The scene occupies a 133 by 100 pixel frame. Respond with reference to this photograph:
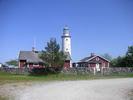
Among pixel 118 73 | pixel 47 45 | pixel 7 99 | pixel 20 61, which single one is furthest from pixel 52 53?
pixel 7 99

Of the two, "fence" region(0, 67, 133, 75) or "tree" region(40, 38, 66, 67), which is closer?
"tree" region(40, 38, 66, 67)

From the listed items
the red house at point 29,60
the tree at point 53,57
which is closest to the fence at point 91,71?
the tree at point 53,57

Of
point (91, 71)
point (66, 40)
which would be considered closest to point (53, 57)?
point (91, 71)

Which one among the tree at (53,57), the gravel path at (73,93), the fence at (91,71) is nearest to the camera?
the gravel path at (73,93)

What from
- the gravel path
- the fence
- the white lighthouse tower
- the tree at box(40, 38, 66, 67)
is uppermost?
the white lighthouse tower

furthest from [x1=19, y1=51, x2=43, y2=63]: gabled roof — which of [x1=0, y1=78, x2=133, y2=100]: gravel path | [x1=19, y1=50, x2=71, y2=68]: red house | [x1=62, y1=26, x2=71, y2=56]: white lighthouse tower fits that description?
[x1=0, y1=78, x2=133, y2=100]: gravel path

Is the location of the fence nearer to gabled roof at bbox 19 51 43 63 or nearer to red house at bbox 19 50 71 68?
red house at bbox 19 50 71 68

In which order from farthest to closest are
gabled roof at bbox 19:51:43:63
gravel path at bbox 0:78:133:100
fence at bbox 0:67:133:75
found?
gabled roof at bbox 19:51:43:63
fence at bbox 0:67:133:75
gravel path at bbox 0:78:133:100

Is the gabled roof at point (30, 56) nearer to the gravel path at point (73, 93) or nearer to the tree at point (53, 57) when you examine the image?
the tree at point (53, 57)

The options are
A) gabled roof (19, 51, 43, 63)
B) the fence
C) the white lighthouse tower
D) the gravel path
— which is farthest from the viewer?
the white lighthouse tower

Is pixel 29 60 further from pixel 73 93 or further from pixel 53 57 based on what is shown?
pixel 73 93

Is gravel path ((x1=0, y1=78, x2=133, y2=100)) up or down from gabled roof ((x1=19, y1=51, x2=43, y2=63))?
down

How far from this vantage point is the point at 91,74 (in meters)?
42.5

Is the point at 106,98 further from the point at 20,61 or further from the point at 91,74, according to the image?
the point at 20,61
